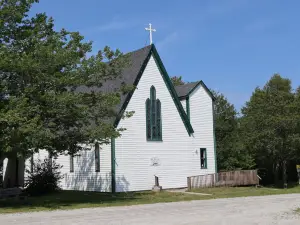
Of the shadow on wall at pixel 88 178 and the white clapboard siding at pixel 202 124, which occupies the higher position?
the white clapboard siding at pixel 202 124

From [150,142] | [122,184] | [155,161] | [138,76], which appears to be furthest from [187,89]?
[122,184]

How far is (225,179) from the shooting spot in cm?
3056

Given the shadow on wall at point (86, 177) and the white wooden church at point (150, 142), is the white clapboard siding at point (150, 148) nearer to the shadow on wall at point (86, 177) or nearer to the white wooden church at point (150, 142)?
the white wooden church at point (150, 142)

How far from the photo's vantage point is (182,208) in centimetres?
1644

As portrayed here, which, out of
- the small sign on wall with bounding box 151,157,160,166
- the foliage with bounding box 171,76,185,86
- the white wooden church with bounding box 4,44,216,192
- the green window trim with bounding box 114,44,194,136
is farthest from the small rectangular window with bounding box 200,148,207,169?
the foliage with bounding box 171,76,185,86

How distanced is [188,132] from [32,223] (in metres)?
18.7

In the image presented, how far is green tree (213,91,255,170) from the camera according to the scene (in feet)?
126

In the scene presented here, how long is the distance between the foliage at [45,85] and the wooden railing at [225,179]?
10834 mm

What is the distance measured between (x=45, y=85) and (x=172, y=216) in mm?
8037

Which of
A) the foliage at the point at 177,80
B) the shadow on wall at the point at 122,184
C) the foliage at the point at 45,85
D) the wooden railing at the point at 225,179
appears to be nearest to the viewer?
the foliage at the point at 45,85

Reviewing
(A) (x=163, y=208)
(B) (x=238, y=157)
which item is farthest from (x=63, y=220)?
(B) (x=238, y=157)

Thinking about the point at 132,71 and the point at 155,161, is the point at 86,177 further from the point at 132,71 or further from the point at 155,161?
the point at 132,71

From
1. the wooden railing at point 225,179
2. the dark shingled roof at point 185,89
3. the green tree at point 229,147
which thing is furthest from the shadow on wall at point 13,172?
the green tree at point 229,147

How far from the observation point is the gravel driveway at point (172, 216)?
1270cm
